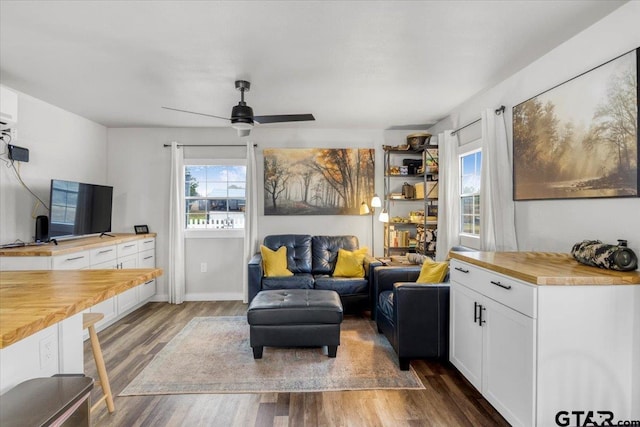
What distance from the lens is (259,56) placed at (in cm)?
256

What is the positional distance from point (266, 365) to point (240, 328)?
3.18ft

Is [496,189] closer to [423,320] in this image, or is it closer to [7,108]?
[423,320]

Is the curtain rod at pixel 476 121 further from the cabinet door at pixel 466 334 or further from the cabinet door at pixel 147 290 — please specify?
the cabinet door at pixel 147 290

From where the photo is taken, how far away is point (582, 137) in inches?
86.9

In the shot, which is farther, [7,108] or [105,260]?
[105,260]

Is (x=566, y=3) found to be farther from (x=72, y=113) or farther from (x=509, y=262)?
(x=72, y=113)

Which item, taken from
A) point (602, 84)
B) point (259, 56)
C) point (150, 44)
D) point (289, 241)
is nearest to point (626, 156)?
point (602, 84)

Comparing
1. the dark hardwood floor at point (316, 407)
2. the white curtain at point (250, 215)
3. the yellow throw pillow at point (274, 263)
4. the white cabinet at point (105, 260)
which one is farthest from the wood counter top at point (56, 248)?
the yellow throw pillow at point (274, 263)

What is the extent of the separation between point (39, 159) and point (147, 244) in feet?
5.16

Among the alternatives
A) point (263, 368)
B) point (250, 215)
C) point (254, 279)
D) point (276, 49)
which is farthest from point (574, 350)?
point (250, 215)

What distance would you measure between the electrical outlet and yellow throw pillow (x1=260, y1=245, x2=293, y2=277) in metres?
2.76

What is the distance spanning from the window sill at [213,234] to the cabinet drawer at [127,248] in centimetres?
69

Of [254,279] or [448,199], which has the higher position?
[448,199]

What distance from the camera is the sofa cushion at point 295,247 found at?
4.47m
